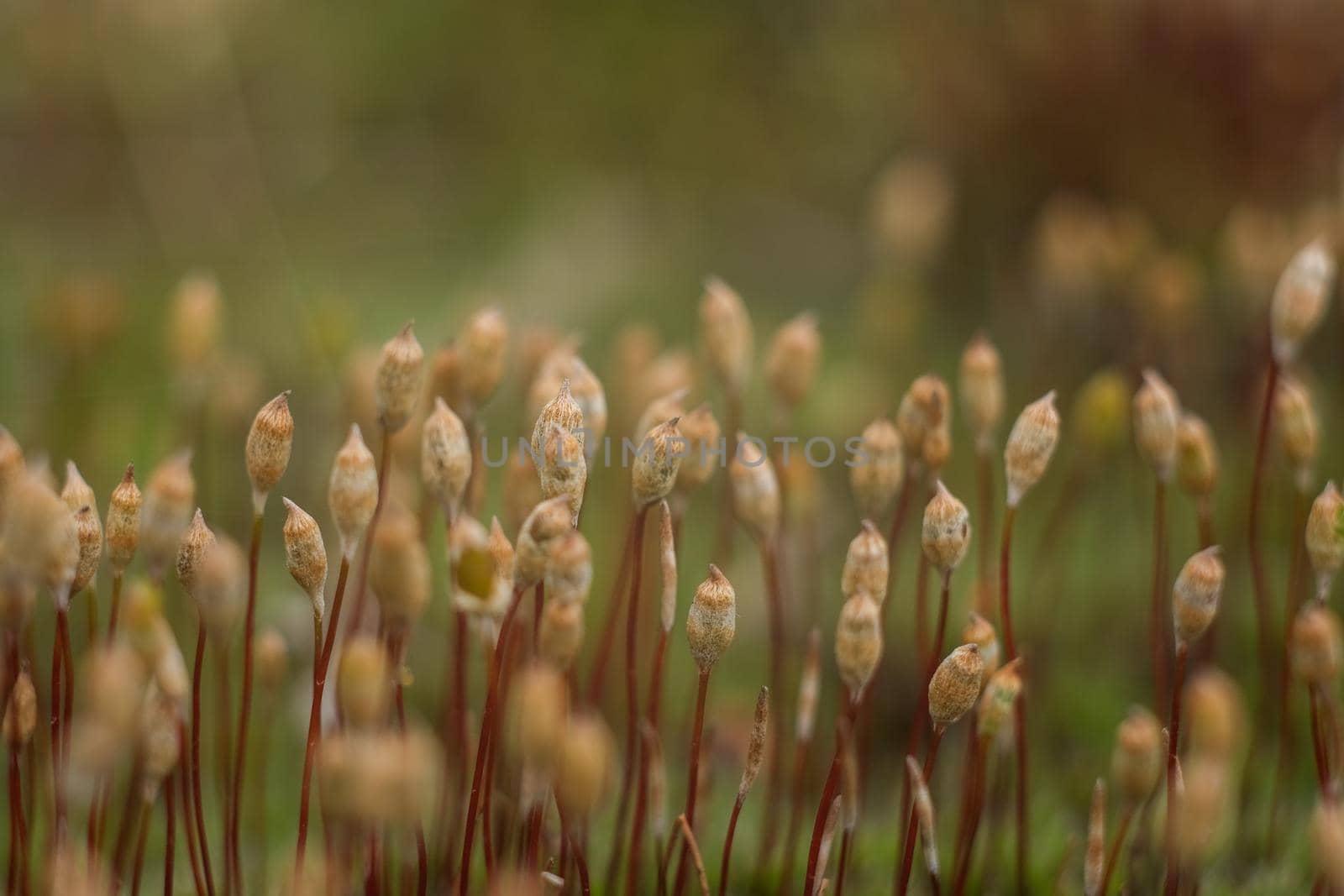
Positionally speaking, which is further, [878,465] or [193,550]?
[878,465]

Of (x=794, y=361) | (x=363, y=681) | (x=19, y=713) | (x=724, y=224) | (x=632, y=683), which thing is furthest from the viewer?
(x=724, y=224)

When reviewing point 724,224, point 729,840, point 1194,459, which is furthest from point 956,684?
point 724,224

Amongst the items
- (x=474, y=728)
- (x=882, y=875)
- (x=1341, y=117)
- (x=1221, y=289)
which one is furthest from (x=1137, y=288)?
(x=474, y=728)

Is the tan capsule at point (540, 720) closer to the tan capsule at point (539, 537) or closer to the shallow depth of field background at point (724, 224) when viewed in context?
the tan capsule at point (539, 537)

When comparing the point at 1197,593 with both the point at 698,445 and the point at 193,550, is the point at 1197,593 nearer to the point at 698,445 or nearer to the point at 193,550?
the point at 698,445

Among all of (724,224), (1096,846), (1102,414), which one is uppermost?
(724,224)

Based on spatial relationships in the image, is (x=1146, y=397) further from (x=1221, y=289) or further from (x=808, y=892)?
(x=1221, y=289)
